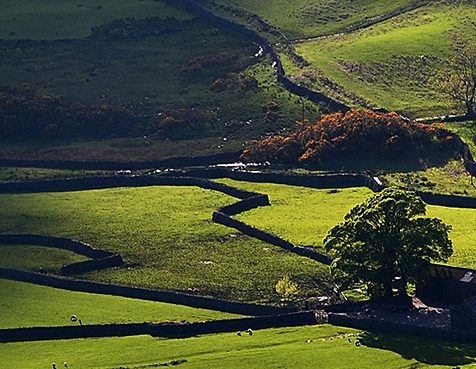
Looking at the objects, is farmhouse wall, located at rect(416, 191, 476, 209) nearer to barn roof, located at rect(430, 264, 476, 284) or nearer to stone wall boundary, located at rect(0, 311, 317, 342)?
barn roof, located at rect(430, 264, 476, 284)

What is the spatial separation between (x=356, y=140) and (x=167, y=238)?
112ft

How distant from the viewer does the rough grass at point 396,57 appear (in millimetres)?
170500

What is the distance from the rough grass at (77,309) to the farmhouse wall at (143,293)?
0.83 meters

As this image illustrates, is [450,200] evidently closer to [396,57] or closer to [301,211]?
[301,211]

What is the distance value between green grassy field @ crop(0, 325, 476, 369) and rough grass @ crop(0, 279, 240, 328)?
140 inches

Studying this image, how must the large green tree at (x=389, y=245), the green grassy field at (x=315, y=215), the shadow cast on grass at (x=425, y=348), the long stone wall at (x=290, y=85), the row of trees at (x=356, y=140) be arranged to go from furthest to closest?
the long stone wall at (x=290, y=85) → the row of trees at (x=356, y=140) → the green grassy field at (x=315, y=215) → the large green tree at (x=389, y=245) → the shadow cast on grass at (x=425, y=348)

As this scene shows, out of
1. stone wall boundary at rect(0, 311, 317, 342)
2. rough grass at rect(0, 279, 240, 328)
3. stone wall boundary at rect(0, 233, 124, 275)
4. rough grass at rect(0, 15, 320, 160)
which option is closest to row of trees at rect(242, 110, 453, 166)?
rough grass at rect(0, 15, 320, 160)

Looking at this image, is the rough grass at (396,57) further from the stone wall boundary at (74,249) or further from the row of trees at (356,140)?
the stone wall boundary at (74,249)

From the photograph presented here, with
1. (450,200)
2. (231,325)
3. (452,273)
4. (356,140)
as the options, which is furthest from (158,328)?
(356,140)

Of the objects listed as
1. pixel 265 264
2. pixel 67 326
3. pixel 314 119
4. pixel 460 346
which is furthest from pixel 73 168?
pixel 460 346

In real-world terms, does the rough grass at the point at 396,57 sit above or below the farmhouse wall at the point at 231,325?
above

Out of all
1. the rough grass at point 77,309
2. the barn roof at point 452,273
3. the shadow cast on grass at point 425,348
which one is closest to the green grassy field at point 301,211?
the barn roof at point 452,273

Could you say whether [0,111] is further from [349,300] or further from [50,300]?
[349,300]

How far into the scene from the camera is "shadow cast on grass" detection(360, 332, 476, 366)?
88688 mm
